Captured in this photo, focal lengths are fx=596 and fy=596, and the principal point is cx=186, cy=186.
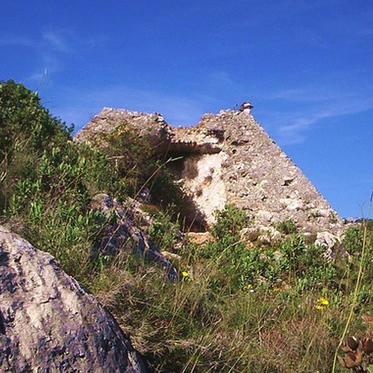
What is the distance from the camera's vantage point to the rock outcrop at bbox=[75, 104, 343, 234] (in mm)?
15773

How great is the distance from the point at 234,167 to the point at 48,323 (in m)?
14.1

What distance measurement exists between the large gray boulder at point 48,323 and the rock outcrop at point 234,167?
39.0ft

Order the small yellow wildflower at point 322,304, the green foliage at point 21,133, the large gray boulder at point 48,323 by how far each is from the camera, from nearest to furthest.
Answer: the large gray boulder at point 48,323, the small yellow wildflower at point 322,304, the green foliage at point 21,133

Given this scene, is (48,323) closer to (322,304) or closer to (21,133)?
(322,304)

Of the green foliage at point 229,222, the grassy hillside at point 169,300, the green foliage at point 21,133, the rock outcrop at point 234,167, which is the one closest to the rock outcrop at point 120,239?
the grassy hillside at point 169,300

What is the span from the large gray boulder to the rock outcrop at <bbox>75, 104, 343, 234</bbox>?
11.9m

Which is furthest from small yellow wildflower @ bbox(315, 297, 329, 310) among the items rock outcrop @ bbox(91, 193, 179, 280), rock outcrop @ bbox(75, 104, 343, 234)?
rock outcrop @ bbox(75, 104, 343, 234)

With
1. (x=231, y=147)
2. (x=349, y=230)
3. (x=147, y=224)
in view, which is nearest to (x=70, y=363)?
(x=147, y=224)

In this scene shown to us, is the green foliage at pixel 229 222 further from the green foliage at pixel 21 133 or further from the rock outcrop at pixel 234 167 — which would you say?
the green foliage at pixel 21 133

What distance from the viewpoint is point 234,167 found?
675 inches

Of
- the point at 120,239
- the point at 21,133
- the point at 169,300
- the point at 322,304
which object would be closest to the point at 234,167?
the point at 21,133

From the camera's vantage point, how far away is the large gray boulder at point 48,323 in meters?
3.20

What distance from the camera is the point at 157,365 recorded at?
4.30m

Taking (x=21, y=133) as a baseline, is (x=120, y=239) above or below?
below
